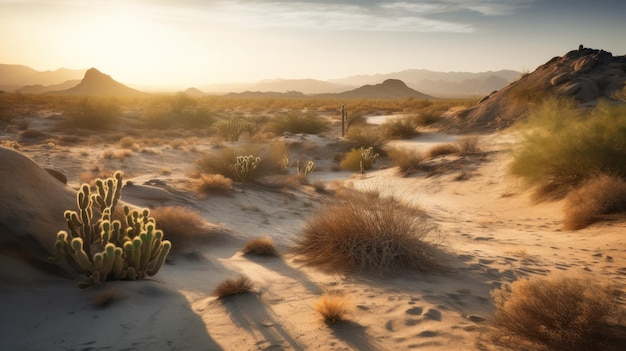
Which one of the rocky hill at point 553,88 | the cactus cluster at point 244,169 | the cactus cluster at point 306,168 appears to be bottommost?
the cactus cluster at point 306,168

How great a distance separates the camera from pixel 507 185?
42.2 feet

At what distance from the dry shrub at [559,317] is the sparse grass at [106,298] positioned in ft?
11.8

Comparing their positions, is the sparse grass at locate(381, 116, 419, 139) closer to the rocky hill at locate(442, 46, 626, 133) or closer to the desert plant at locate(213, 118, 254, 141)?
the rocky hill at locate(442, 46, 626, 133)

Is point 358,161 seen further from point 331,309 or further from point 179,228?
point 331,309

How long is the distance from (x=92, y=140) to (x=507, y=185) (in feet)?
60.8

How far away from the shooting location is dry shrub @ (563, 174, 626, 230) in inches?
322

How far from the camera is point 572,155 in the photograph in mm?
10297

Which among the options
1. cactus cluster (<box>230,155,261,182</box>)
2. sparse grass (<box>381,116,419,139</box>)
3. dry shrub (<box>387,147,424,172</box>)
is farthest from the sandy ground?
sparse grass (<box>381,116,419,139</box>)

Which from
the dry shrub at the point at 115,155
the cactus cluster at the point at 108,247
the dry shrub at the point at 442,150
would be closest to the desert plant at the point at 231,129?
the dry shrub at the point at 115,155

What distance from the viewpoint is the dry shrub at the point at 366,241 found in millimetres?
5633

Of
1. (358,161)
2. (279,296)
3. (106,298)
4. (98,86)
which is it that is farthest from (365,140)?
(98,86)

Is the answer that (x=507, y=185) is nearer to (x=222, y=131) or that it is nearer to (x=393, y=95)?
(x=222, y=131)

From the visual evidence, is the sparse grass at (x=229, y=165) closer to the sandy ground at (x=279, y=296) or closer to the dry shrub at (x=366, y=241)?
the sandy ground at (x=279, y=296)

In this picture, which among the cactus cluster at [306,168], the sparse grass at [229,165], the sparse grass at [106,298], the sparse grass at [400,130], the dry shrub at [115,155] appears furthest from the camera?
the sparse grass at [400,130]
